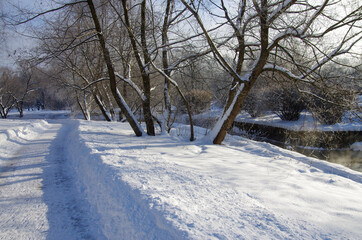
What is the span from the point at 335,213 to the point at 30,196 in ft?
16.7

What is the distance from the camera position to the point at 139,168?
14.6 ft

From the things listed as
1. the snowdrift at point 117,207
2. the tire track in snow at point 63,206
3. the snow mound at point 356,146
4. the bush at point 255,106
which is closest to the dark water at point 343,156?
the snow mound at point 356,146

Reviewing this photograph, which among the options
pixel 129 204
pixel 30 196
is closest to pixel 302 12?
pixel 129 204

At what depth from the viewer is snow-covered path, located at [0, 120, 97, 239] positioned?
3.08 meters

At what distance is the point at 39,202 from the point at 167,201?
8.45ft

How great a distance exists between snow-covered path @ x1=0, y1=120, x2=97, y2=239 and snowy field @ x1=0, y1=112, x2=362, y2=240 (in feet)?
0.05

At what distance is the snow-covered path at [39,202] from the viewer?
3083 mm

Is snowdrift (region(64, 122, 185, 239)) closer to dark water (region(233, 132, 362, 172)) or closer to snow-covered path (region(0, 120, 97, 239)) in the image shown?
snow-covered path (region(0, 120, 97, 239))

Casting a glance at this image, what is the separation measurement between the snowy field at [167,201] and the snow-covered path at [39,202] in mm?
15

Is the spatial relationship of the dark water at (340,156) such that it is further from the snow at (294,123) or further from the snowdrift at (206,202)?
the snowdrift at (206,202)

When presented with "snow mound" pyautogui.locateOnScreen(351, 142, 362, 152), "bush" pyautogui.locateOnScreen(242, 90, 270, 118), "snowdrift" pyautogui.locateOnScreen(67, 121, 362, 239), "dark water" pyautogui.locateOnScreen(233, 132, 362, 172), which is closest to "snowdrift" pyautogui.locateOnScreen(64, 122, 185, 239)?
"snowdrift" pyautogui.locateOnScreen(67, 121, 362, 239)

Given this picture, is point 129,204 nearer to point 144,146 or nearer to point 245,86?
point 144,146

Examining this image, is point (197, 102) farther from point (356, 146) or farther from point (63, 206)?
point (63, 206)

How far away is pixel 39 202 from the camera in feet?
12.8
